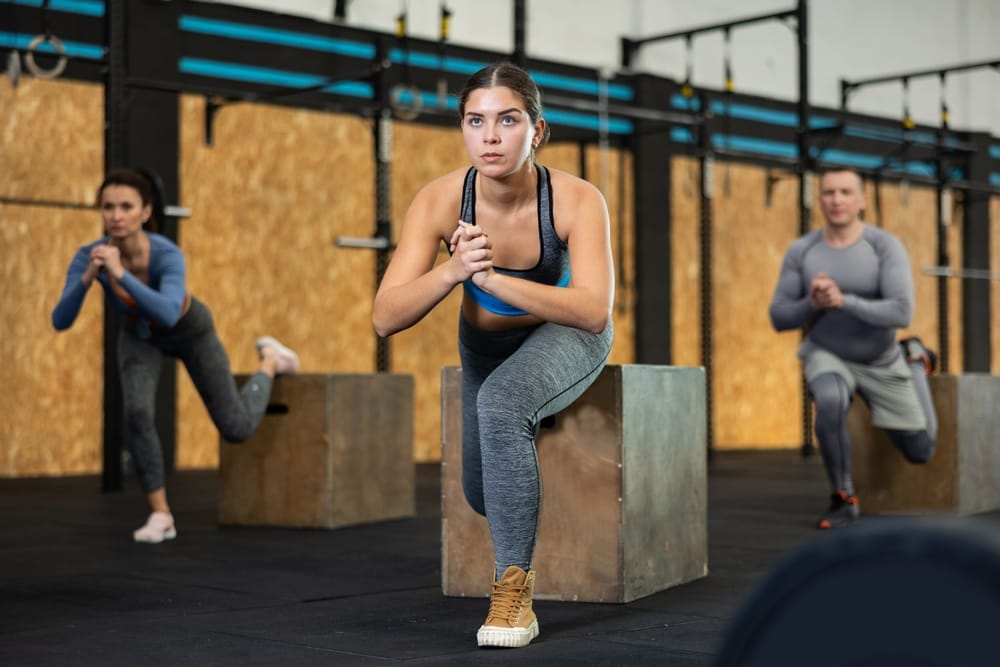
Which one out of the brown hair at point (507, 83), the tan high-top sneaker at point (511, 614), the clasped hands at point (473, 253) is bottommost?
the tan high-top sneaker at point (511, 614)

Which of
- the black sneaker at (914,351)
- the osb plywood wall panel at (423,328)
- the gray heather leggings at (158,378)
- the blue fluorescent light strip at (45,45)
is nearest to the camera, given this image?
the gray heather leggings at (158,378)

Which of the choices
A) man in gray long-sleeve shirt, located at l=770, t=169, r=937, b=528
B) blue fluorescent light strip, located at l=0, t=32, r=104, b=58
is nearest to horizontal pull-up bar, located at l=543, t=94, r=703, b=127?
blue fluorescent light strip, located at l=0, t=32, r=104, b=58

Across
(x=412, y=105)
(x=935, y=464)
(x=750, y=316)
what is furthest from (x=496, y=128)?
(x=750, y=316)

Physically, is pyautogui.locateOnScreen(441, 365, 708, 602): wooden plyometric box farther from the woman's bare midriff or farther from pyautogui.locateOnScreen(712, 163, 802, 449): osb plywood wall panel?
pyautogui.locateOnScreen(712, 163, 802, 449): osb plywood wall panel

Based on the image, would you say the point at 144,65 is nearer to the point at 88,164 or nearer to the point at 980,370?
the point at 88,164

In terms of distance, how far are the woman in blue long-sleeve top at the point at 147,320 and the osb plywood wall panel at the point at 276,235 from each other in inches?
118

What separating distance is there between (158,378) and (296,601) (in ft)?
4.34

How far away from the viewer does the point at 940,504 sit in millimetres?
4578

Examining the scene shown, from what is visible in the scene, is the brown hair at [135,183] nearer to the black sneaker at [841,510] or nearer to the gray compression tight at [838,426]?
the gray compression tight at [838,426]

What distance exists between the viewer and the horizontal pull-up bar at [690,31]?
7.27 metres

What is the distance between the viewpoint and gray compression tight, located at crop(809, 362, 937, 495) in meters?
4.15

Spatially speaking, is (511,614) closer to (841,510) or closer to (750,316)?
(841,510)

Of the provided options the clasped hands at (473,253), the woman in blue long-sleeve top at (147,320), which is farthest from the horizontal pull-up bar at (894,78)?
the clasped hands at (473,253)

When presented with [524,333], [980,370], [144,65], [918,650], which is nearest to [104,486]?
[144,65]
